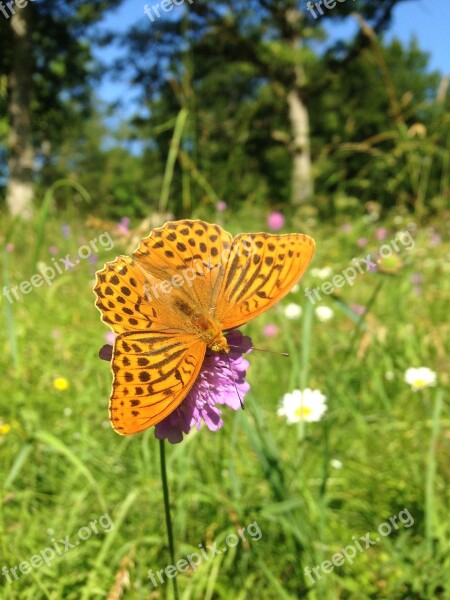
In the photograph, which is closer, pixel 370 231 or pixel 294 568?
pixel 294 568

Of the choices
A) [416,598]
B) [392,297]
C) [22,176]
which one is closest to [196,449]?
[416,598]

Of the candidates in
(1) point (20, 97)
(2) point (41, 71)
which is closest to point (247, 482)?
(1) point (20, 97)

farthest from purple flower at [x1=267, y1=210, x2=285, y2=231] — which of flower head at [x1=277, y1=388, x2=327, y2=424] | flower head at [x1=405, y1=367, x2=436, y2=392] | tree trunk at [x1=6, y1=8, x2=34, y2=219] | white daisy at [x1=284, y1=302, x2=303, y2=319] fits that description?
tree trunk at [x1=6, y1=8, x2=34, y2=219]

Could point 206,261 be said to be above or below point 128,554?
above

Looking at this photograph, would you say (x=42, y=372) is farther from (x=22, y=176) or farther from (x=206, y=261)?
(x=22, y=176)

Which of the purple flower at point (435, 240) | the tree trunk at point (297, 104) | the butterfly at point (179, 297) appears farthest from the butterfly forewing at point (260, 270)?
the tree trunk at point (297, 104)

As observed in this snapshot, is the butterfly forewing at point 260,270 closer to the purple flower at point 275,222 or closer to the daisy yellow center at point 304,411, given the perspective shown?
the daisy yellow center at point 304,411
